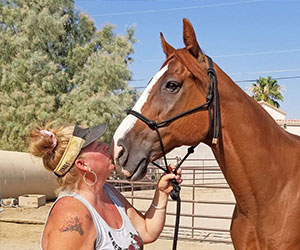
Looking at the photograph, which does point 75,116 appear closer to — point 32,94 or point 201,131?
point 32,94

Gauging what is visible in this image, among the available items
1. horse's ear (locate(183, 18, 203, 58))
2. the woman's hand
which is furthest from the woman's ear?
horse's ear (locate(183, 18, 203, 58))

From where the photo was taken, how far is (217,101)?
6.81 feet

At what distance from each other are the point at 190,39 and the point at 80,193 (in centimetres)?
107

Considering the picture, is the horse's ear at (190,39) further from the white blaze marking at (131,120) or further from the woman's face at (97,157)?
the woman's face at (97,157)

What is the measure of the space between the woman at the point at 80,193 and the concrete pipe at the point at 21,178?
7.69m

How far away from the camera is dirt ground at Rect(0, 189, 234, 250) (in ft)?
21.3

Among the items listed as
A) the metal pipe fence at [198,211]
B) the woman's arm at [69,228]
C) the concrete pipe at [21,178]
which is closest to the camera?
the woman's arm at [69,228]

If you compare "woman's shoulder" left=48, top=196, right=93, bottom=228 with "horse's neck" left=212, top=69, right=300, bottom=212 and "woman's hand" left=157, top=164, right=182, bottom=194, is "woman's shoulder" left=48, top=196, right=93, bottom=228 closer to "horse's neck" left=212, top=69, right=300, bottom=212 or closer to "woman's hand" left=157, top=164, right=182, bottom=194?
"woman's hand" left=157, top=164, right=182, bottom=194

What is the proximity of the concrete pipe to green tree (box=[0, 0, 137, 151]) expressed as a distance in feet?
11.5

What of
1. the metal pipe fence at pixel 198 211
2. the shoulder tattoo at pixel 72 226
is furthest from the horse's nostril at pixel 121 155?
the metal pipe fence at pixel 198 211

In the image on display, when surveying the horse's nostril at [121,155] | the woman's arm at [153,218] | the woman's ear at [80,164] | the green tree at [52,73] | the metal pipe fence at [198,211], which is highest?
the green tree at [52,73]

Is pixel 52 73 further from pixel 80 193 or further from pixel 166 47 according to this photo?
pixel 80 193

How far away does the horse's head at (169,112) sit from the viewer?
1.98 metres

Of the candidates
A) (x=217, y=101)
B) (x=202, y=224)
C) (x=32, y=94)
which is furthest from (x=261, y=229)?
(x=32, y=94)
